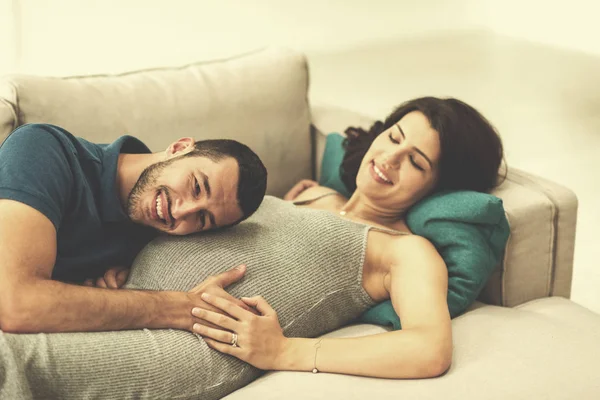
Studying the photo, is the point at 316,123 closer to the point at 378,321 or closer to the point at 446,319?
the point at 378,321

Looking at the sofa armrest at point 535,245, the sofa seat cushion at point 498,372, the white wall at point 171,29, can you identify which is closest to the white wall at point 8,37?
the white wall at point 171,29

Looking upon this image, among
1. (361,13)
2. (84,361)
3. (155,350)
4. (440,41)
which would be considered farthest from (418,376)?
(440,41)

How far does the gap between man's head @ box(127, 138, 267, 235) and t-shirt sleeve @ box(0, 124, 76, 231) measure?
0.17m

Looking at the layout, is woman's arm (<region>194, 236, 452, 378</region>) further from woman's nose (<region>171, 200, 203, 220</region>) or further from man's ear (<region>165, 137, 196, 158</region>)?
man's ear (<region>165, 137, 196, 158</region>)

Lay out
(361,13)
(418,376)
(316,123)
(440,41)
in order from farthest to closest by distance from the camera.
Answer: (440,41), (361,13), (316,123), (418,376)

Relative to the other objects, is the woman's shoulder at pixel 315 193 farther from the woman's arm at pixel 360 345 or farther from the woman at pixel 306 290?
the woman's arm at pixel 360 345

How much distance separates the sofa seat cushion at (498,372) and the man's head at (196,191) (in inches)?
Result: 15.0

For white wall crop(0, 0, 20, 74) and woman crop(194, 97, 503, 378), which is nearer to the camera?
woman crop(194, 97, 503, 378)

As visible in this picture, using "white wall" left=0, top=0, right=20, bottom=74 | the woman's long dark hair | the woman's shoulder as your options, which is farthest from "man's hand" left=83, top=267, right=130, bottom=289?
"white wall" left=0, top=0, right=20, bottom=74

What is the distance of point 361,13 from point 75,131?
2596mm

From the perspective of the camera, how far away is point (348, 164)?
2062mm

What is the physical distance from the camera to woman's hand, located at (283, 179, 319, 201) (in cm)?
215

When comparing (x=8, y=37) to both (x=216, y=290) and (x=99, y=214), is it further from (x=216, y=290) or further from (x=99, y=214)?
(x=216, y=290)

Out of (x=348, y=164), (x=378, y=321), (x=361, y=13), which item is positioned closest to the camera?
(x=378, y=321)
